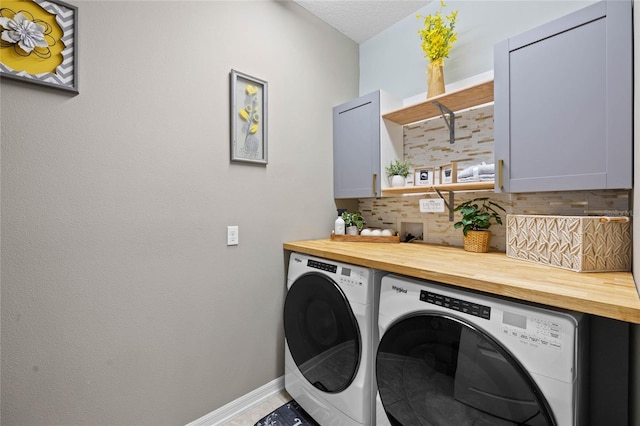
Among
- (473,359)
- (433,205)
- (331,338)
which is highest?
(433,205)

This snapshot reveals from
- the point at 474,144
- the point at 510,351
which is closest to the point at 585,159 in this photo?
the point at 474,144

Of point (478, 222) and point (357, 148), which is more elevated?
point (357, 148)

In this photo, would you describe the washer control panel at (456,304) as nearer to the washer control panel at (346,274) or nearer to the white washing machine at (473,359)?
the white washing machine at (473,359)

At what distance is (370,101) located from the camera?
2018mm

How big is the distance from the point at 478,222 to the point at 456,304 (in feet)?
2.56

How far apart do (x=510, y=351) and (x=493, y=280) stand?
0.73ft

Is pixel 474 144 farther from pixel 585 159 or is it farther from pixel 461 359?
pixel 461 359

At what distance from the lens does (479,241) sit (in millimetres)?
1615

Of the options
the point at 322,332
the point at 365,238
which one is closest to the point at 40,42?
the point at 322,332

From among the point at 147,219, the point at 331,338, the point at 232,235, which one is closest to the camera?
the point at 147,219

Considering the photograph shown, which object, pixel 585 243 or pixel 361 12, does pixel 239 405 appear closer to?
pixel 585 243

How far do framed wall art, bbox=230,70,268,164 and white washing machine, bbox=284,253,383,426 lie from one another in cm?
73

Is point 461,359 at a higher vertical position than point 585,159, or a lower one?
lower

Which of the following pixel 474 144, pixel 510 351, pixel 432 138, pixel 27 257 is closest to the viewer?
pixel 510 351
